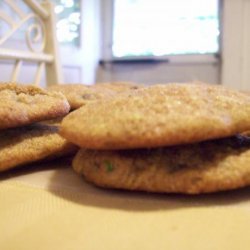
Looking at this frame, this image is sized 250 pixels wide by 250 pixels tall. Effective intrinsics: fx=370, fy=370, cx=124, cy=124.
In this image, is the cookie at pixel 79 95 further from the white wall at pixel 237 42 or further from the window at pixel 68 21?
the white wall at pixel 237 42

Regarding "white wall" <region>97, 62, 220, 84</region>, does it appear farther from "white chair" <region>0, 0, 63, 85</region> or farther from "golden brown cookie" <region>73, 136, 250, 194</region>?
"golden brown cookie" <region>73, 136, 250, 194</region>

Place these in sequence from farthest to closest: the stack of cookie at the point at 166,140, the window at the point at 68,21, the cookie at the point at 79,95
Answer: the window at the point at 68,21, the cookie at the point at 79,95, the stack of cookie at the point at 166,140

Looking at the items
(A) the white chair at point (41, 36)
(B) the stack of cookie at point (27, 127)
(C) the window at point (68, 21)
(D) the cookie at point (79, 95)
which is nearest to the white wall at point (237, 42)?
(C) the window at point (68, 21)

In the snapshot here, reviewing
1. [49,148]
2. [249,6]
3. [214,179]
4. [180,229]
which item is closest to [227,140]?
[214,179]

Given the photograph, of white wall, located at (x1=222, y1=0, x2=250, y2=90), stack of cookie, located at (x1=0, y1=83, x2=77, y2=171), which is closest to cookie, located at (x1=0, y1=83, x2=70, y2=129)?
stack of cookie, located at (x1=0, y1=83, x2=77, y2=171)

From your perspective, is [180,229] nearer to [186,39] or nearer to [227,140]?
[227,140]

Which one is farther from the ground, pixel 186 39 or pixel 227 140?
pixel 186 39
